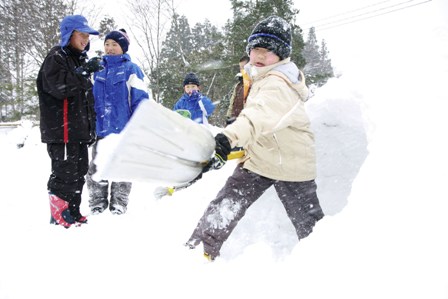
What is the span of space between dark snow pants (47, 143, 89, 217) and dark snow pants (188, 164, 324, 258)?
1248mm

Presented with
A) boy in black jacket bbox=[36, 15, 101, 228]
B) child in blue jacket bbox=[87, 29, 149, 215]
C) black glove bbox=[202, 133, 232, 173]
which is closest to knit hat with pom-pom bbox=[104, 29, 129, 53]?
child in blue jacket bbox=[87, 29, 149, 215]

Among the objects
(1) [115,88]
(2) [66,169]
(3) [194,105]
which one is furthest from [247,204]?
(3) [194,105]

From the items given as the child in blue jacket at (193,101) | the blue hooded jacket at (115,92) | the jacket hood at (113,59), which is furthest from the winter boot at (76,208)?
the child in blue jacket at (193,101)

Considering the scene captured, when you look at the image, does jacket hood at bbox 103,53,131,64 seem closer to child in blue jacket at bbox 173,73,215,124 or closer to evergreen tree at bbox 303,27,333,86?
child in blue jacket at bbox 173,73,215,124

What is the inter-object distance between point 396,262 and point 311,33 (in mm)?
54394

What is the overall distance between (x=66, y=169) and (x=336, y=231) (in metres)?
2.18

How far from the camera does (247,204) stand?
6.89 feet

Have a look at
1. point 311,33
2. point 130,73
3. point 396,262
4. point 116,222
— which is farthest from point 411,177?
point 311,33

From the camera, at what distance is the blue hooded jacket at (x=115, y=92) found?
3033 mm

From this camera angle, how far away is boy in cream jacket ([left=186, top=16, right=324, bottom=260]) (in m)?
1.98

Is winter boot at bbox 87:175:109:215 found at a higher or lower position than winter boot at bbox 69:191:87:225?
lower

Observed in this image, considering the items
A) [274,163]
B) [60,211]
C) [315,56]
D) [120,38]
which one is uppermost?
[120,38]

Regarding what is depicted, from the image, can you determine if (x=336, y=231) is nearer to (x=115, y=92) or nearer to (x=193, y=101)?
(x=115, y=92)

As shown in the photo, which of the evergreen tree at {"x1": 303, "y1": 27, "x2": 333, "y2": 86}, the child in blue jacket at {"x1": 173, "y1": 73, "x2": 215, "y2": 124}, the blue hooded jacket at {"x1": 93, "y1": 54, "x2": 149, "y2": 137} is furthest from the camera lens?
the evergreen tree at {"x1": 303, "y1": 27, "x2": 333, "y2": 86}
